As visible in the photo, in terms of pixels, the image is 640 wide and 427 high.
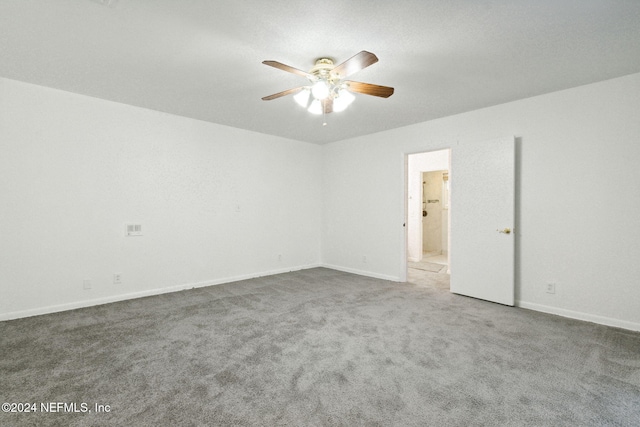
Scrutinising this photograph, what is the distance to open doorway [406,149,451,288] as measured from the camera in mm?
6141

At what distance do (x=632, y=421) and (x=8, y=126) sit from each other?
18.8ft

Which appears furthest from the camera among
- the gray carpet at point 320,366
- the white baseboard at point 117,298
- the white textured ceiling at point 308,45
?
the white baseboard at point 117,298

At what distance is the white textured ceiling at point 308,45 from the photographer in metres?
1.93

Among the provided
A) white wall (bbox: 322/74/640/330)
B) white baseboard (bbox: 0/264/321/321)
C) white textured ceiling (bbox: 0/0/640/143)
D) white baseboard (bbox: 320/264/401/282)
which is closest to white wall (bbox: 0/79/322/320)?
white baseboard (bbox: 0/264/321/321)

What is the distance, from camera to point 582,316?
3.14m

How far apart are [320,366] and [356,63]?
227 centimetres

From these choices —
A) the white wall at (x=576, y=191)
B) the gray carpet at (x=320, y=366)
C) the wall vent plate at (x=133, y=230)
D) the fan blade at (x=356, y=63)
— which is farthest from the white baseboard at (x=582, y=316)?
the wall vent plate at (x=133, y=230)

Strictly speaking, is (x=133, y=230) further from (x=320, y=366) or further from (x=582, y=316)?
(x=582, y=316)

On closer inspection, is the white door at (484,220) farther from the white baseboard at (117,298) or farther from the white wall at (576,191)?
the white baseboard at (117,298)

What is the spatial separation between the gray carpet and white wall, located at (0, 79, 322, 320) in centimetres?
52

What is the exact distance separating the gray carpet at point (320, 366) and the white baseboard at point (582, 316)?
0.13 m

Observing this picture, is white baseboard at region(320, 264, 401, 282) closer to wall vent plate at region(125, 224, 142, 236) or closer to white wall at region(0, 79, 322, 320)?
white wall at region(0, 79, 322, 320)

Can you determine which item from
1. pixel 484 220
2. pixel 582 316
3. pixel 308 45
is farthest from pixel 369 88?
pixel 582 316

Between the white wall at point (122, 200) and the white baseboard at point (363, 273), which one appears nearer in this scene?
the white wall at point (122, 200)
